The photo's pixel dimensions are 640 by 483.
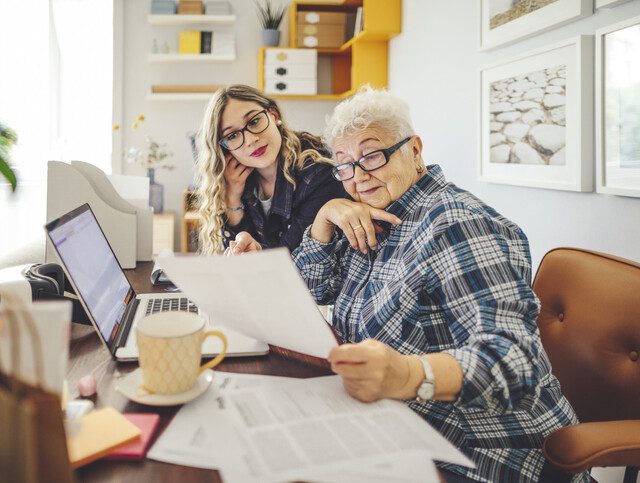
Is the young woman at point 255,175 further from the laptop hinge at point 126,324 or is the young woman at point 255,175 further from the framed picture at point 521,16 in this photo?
the framed picture at point 521,16

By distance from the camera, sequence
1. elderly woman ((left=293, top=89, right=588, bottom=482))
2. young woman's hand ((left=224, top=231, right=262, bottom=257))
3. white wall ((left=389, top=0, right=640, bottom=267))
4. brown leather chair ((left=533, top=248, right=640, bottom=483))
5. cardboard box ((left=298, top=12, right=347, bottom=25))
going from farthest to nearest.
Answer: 1. cardboard box ((left=298, top=12, right=347, bottom=25))
2. white wall ((left=389, top=0, right=640, bottom=267))
3. young woman's hand ((left=224, top=231, right=262, bottom=257))
4. brown leather chair ((left=533, top=248, right=640, bottom=483))
5. elderly woman ((left=293, top=89, right=588, bottom=482))

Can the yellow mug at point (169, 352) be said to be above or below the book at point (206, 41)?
below

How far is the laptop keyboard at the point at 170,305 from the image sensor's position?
130cm

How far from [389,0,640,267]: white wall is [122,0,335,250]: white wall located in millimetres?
1384

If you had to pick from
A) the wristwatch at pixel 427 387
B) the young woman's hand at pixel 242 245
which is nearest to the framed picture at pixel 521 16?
the young woman's hand at pixel 242 245

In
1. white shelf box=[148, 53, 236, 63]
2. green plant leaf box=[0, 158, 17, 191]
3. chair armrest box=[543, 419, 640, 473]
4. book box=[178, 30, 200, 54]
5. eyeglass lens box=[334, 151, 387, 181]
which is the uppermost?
book box=[178, 30, 200, 54]

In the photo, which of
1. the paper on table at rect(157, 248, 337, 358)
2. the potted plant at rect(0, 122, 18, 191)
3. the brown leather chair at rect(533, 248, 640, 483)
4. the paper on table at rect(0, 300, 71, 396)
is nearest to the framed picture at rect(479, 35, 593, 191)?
the brown leather chair at rect(533, 248, 640, 483)

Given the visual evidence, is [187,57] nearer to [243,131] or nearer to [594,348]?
[243,131]

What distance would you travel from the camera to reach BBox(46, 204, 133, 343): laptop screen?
89 cm

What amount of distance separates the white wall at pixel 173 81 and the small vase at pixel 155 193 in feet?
0.67

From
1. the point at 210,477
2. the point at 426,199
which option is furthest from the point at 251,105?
the point at 210,477

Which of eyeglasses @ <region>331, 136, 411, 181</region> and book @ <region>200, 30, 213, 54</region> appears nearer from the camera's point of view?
eyeglasses @ <region>331, 136, 411, 181</region>

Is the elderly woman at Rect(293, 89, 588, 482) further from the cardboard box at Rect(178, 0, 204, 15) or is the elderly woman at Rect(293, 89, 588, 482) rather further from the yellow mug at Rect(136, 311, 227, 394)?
the cardboard box at Rect(178, 0, 204, 15)

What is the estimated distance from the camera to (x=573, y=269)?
1243 millimetres
